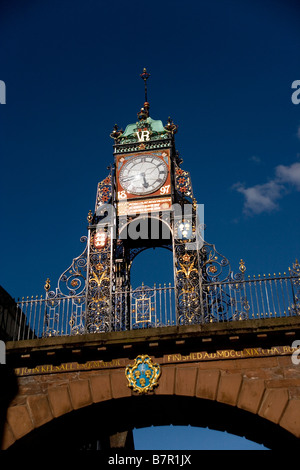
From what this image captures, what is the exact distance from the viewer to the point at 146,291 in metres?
16.8

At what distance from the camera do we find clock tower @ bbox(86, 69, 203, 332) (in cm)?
1695

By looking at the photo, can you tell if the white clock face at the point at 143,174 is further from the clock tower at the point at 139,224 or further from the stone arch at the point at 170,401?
the stone arch at the point at 170,401

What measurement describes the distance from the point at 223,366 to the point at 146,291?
10.6 ft

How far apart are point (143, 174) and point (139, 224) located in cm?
160

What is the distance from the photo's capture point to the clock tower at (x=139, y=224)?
16953mm

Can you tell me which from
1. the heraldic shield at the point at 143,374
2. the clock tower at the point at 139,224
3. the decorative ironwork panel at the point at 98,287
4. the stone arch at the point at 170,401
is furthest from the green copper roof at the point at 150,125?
the stone arch at the point at 170,401

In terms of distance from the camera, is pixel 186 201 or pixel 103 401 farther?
pixel 186 201

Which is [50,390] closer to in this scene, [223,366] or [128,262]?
[223,366]

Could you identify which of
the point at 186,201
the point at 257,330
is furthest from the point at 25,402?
the point at 186,201

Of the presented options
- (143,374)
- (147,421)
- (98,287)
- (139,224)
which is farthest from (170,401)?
(139,224)

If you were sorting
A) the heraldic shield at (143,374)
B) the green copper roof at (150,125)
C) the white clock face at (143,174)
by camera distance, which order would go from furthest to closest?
the green copper roof at (150,125) < the white clock face at (143,174) < the heraldic shield at (143,374)

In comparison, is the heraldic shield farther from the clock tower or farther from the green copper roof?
the green copper roof

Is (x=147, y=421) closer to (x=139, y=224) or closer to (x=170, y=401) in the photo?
(x=170, y=401)

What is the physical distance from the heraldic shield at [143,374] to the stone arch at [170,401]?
156 millimetres
